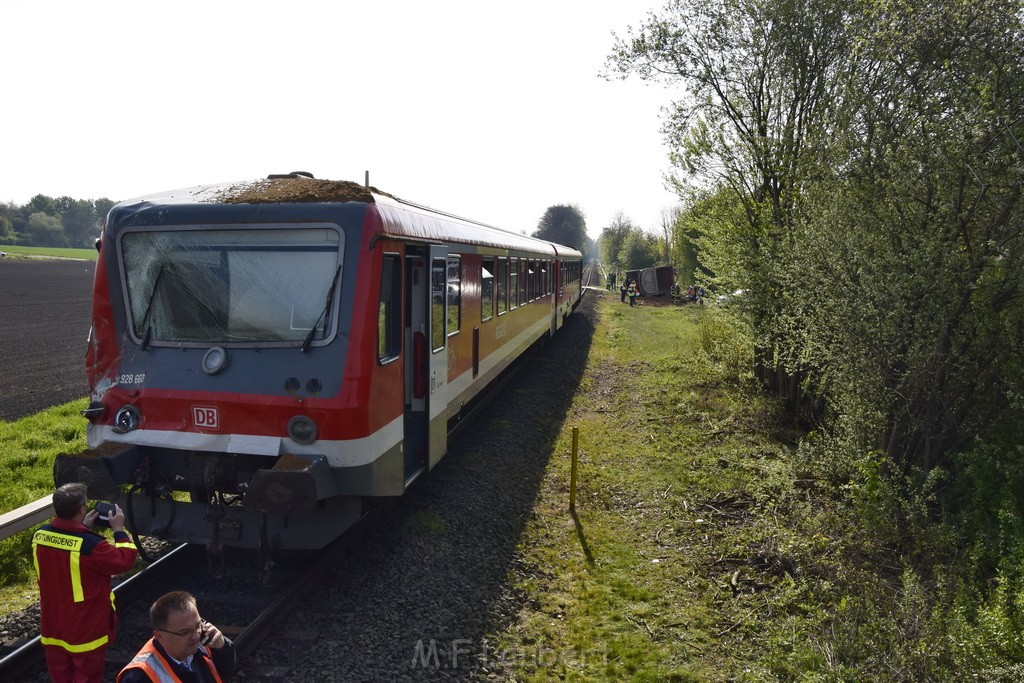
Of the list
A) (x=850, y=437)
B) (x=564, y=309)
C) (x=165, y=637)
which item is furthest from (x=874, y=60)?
(x=564, y=309)

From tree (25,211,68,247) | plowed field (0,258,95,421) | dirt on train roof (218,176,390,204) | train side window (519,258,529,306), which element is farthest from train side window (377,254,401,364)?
tree (25,211,68,247)

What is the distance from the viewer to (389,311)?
19.8ft

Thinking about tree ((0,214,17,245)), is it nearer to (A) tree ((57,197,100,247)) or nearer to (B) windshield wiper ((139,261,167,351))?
(A) tree ((57,197,100,247))

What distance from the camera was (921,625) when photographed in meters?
4.64

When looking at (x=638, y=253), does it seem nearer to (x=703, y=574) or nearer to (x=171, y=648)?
(x=703, y=574)

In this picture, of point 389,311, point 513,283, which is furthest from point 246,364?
point 513,283

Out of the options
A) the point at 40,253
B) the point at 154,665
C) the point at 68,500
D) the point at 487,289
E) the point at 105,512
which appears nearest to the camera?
the point at 154,665

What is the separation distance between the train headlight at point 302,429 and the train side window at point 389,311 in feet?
2.53

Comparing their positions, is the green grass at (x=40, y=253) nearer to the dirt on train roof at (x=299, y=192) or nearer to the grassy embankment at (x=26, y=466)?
the grassy embankment at (x=26, y=466)

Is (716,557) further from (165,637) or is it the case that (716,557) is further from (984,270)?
(165,637)

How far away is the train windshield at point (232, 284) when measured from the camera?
551cm

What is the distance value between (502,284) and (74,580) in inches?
323

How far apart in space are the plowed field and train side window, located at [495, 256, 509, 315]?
862cm

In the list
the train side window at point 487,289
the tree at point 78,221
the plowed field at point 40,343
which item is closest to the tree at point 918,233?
the train side window at point 487,289
